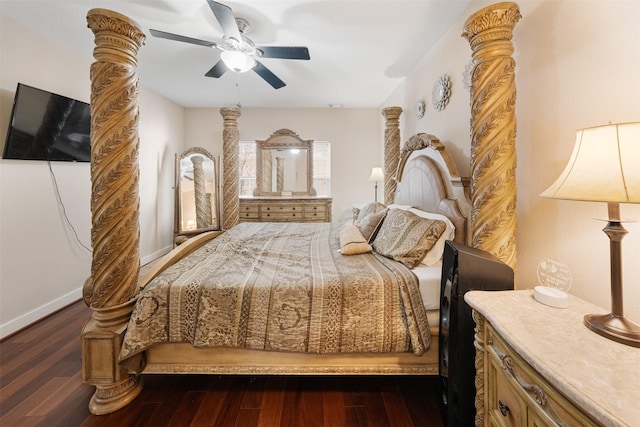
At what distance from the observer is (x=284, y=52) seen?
7.35 ft

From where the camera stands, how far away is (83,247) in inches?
122

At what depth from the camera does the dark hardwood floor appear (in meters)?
1.48

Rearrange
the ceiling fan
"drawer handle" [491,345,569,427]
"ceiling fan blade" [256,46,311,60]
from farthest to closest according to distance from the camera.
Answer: "ceiling fan blade" [256,46,311,60] < the ceiling fan < "drawer handle" [491,345,569,427]

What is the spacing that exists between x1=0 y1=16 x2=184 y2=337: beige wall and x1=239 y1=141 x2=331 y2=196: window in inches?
95.4

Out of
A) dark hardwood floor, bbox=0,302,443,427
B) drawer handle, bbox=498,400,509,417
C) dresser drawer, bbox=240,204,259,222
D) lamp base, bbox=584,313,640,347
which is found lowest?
dark hardwood floor, bbox=0,302,443,427

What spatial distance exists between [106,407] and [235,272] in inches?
38.7

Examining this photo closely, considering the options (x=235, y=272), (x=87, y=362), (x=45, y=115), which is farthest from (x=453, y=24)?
(x=45, y=115)

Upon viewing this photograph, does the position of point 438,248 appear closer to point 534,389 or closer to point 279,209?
point 534,389

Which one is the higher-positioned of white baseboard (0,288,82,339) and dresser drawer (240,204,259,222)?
dresser drawer (240,204,259,222)

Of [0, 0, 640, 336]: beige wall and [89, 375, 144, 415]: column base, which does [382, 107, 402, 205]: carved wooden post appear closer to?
[0, 0, 640, 336]: beige wall

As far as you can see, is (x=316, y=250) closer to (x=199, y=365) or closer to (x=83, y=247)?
(x=199, y=365)

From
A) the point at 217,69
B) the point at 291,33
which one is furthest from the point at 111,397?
the point at 291,33

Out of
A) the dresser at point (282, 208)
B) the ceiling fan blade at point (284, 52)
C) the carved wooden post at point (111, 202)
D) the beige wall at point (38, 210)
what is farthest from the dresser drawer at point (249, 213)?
the carved wooden post at point (111, 202)

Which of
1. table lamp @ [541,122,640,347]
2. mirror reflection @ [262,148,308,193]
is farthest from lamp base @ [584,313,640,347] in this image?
mirror reflection @ [262,148,308,193]
